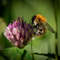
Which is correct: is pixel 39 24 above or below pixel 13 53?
above

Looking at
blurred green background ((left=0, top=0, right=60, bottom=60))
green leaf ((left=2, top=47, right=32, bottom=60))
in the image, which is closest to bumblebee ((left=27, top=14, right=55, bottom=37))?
blurred green background ((left=0, top=0, right=60, bottom=60))

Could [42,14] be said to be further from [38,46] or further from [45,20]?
[38,46]

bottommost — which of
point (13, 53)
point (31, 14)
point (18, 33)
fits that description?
point (13, 53)

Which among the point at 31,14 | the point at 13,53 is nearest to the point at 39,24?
the point at 31,14

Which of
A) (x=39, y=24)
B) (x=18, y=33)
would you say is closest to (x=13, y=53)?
(x=18, y=33)

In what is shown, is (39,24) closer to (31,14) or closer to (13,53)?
(31,14)

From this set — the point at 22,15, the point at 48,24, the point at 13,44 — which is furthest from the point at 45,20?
the point at 13,44
